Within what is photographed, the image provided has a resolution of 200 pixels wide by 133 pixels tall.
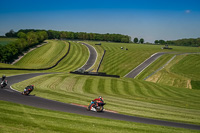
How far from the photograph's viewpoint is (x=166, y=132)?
15.9 metres

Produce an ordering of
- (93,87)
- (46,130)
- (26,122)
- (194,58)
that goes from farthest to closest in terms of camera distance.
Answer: (194,58), (93,87), (26,122), (46,130)

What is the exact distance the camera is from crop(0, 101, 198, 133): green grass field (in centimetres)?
Result: 1312

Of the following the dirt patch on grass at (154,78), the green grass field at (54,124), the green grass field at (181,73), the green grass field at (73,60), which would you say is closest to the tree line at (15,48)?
the green grass field at (73,60)

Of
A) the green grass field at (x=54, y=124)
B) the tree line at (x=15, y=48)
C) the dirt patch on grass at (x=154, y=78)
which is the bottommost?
the dirt patch on grass at (x=154, y=78)

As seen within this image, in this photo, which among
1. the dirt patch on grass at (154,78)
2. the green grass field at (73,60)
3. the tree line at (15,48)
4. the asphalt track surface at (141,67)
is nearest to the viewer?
the dirt patch on grass at (154,78)

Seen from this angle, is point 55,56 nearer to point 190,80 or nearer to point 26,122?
point 190,80

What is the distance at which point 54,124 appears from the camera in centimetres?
1435

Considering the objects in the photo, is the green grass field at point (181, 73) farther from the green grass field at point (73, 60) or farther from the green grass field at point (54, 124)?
the green grass field at point (54, 124)

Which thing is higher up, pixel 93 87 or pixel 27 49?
pixel 27 49

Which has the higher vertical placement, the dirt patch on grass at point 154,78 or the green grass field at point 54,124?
the green grass field at point 54,124

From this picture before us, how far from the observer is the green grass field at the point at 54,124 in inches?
516

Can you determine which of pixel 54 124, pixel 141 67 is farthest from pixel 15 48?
pixel 54 124

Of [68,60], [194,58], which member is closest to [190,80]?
[194,58]

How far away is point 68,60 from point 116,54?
26172mm
